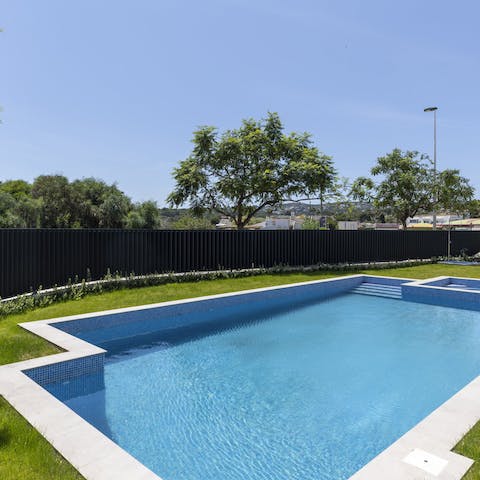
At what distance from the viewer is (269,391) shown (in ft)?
17.9

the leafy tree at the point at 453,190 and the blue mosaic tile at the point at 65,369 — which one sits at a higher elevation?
the leafy tree at the point at 453,190

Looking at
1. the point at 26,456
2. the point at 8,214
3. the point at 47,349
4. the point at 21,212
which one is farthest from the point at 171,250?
the point at 21,212

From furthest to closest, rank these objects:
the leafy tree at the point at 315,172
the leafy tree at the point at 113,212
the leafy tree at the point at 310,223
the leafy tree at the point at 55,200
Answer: the leafy tree at the point at 113,212 < the leafy tree at the point at 55,200 < the leafy tree at the point at 310,223 < the leafy tree at the point at 315,172

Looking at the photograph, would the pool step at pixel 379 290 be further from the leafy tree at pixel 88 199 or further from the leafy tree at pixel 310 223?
the leafy tree at pixel 88 199

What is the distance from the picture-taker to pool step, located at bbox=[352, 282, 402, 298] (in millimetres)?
12785

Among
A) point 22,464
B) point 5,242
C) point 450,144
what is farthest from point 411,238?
point 22,464

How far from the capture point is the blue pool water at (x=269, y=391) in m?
3.90

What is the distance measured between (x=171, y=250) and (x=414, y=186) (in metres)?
21.7

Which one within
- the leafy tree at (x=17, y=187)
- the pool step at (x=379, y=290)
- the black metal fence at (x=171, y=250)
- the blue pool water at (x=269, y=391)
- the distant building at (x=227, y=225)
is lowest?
the blue pool water at (x=269, y=391)

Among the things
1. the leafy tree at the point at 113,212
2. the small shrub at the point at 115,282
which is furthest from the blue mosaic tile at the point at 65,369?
the leafy tree at the point at 113,212

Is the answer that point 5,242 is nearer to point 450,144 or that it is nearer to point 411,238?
point 411,238

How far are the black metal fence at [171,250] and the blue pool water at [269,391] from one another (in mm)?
3276

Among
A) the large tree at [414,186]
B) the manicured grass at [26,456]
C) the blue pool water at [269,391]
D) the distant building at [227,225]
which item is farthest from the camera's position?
the large tree at [414,186]

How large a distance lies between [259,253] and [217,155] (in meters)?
8.25
